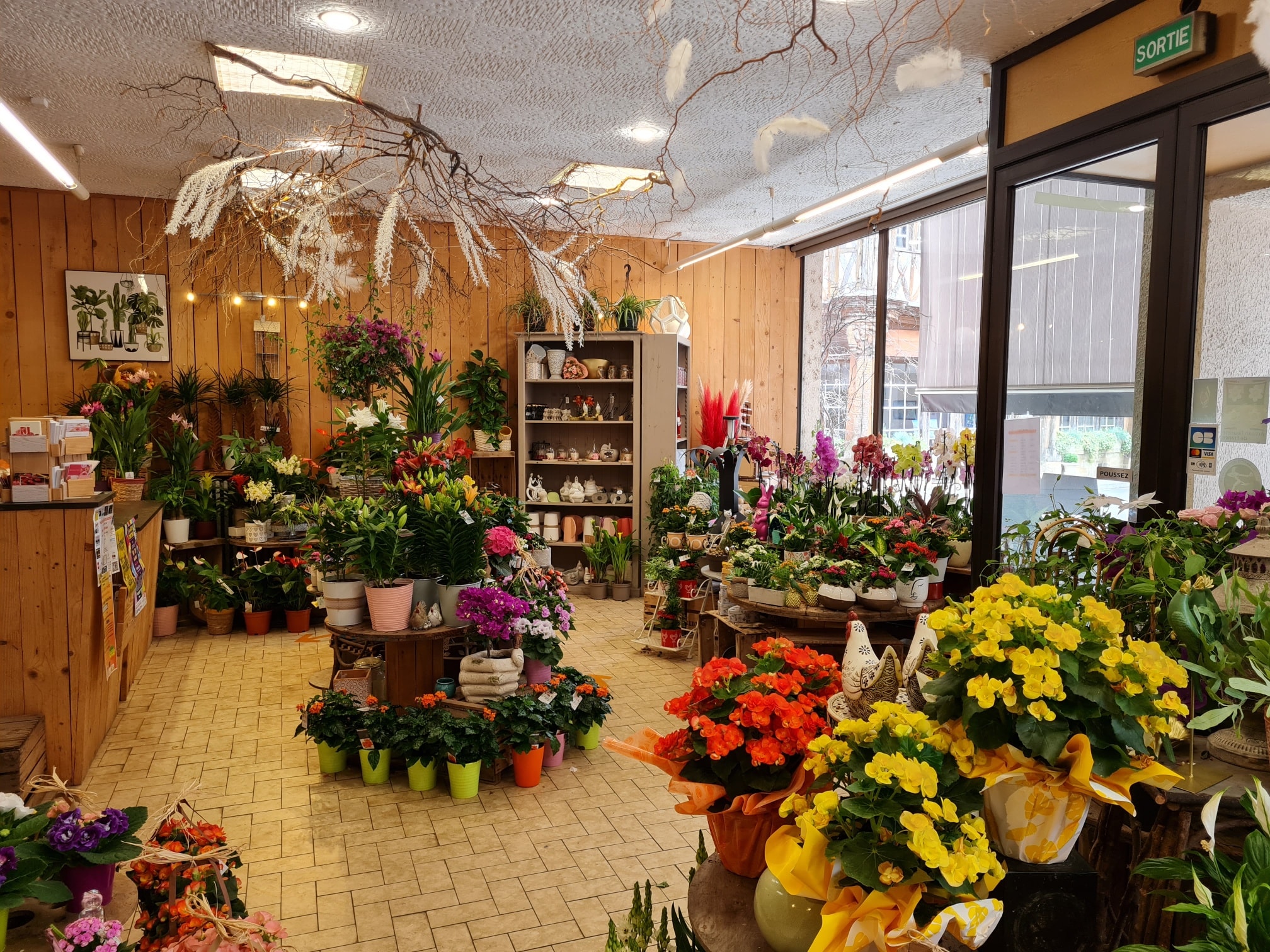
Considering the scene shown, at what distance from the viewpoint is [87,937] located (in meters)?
1.41

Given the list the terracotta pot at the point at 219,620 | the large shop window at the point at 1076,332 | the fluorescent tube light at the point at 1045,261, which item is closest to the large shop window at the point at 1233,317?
the large shop window at the point at 1076,332

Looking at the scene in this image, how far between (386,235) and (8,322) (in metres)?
5.26

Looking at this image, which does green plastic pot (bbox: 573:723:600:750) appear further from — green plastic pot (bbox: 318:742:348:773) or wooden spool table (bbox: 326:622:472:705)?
green plastic pot (bbox: 318:742:348:773)

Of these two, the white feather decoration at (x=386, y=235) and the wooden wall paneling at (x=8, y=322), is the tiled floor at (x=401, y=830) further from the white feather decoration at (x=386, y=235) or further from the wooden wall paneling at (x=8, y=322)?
the wooden wall paneling at (x=8, y=322)

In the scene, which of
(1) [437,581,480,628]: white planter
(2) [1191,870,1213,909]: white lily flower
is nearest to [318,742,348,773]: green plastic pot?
(1) [437,581,480,628]: white planter

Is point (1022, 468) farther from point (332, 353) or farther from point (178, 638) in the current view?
point (178, 638)

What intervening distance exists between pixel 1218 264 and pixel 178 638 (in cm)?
593

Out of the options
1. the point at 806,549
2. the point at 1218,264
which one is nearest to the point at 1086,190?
the point at 1218,264

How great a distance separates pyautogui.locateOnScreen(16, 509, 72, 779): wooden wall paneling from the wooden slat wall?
2.37 m

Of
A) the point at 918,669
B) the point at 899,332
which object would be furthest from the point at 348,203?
the point at 899,332

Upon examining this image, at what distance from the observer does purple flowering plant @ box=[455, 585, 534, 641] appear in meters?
3.45

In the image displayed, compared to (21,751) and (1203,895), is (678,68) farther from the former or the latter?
(21,751)

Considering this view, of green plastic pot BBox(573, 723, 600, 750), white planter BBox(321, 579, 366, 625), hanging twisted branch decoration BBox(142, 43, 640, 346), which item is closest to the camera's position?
hanging twisted branch decoration BBox(142, 43, 640, 346)

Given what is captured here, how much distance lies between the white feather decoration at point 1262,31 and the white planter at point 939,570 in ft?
10.6
